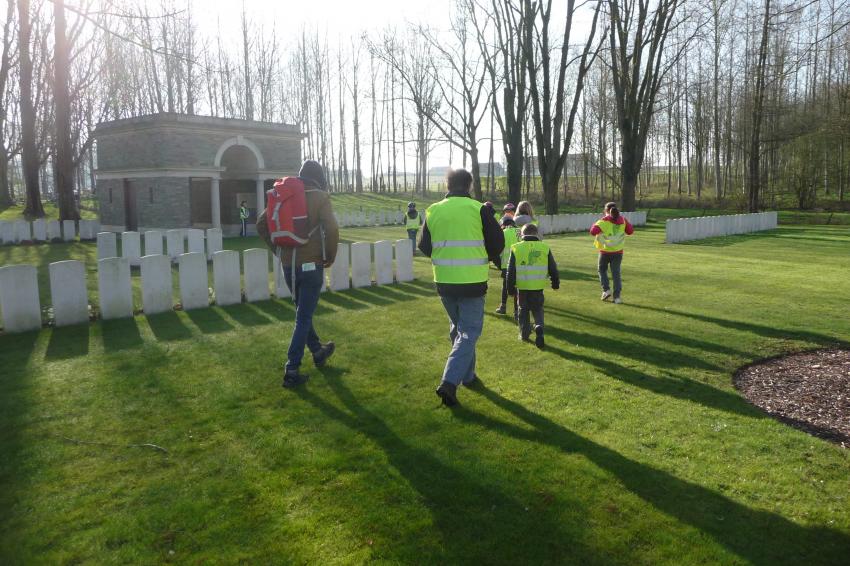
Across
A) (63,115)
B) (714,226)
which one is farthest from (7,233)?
(714,226)

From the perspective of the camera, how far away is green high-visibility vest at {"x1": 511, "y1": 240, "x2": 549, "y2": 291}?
7.23m

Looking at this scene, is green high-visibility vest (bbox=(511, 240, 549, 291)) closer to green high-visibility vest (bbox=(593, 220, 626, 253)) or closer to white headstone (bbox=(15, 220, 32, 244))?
green high-visibility vest (bbox=(593, 220, 626, 253))

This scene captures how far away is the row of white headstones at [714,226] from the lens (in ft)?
71.3

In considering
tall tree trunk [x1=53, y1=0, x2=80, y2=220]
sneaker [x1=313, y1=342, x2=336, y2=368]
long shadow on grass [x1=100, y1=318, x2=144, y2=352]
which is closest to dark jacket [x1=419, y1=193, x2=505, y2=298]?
sneaker [x1=313, y1=342, x2=336, y2=368]

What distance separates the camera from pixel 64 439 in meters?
4.52

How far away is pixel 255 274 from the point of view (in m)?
10.0

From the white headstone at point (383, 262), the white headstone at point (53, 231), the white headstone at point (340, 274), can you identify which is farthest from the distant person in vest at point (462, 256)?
the white headstone at point (53, 231)

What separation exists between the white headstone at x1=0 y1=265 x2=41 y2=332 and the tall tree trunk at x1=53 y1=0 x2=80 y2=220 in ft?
41.1

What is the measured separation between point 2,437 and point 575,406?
4500 mm

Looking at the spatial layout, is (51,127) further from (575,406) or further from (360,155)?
(575,406)

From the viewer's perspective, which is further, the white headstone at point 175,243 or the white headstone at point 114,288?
the white headstone at point 175,243

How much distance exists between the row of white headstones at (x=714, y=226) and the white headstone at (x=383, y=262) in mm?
13297

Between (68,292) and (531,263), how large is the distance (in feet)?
20.0

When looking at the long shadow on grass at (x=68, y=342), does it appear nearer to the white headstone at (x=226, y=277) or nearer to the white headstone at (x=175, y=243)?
the white headstone at (x=226, y=277)
